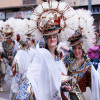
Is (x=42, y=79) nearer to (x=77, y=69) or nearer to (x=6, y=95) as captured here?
(x=77, y=69)

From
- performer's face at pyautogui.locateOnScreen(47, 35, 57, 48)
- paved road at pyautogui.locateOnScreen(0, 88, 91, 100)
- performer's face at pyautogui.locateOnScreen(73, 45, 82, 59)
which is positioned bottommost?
paved road at pyautogui.locateOnScreen(0, 88, 91, 100)

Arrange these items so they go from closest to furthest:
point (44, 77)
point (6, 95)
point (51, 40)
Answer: point (44, 77) → point (51, 40) → point (6, 95)

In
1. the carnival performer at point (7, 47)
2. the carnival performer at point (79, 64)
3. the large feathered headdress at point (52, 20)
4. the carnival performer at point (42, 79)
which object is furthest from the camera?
the carnival performer at point (7, 47)

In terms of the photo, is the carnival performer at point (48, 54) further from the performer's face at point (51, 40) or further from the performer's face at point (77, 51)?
the performer's face at point (77, 51)

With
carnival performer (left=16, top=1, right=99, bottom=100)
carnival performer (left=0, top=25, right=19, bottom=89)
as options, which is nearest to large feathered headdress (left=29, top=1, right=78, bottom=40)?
carnival performer (left=16, top=1, right=99, bottom=100)

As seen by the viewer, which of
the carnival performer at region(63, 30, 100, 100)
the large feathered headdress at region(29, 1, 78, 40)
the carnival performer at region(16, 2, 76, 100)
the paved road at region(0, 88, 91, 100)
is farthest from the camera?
the paved road at region(0, 88, 91, 100)

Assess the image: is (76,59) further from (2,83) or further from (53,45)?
(2,83)

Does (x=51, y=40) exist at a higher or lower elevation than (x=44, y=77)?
higher

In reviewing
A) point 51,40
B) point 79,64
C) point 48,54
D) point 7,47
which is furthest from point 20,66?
point 48,54

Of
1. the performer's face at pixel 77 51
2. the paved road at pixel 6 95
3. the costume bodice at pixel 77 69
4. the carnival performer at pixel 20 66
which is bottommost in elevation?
the paved road at pixel 6 95

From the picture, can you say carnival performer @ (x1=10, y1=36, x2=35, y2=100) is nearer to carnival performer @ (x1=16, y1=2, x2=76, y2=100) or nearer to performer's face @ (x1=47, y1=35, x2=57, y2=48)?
performer's face @ (x1=47, y1=35, x2=57, y2=48)

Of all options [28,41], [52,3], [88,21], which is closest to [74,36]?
[88,21]

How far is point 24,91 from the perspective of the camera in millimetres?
3662

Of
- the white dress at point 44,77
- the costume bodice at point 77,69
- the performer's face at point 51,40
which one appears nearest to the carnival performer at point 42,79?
the white dress at point 44,77
